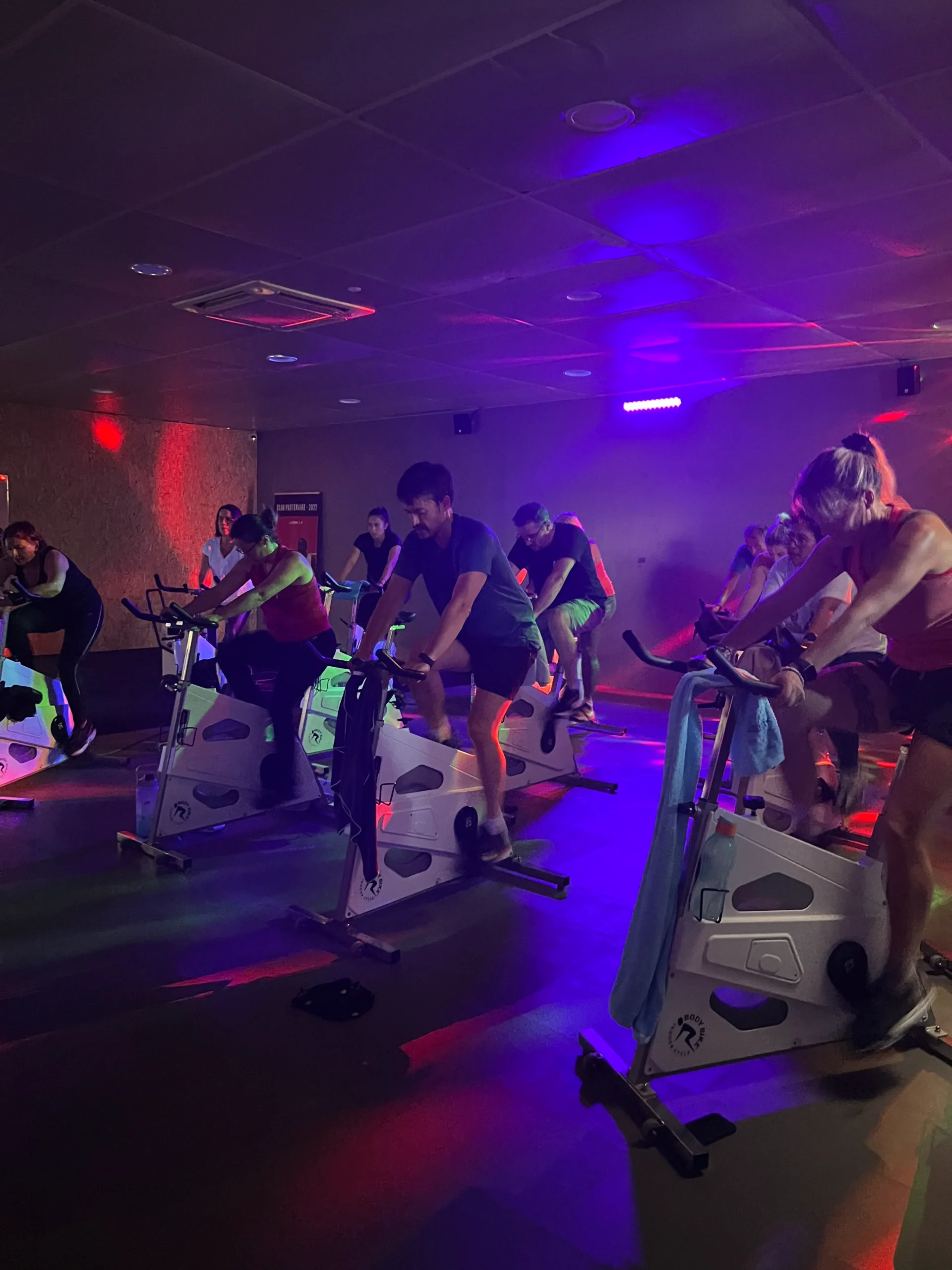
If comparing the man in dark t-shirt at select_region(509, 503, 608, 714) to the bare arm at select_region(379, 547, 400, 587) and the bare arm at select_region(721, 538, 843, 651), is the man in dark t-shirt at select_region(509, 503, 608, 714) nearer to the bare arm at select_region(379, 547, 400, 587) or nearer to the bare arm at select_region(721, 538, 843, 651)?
the bare arm at select_region(379, 547, 400, 587)

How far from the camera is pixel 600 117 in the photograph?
2955 mm

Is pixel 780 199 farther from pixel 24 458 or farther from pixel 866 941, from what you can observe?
pixel 24 458

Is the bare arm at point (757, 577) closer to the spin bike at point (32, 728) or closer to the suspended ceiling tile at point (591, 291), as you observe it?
the suspended ceiling tile at point (591, 291)

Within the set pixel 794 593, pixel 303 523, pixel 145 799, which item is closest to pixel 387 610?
pixel 145 799

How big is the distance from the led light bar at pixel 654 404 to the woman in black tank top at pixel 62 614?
A: 522cm

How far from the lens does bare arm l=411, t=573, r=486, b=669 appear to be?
3279 millimetres

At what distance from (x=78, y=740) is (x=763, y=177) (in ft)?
15.3

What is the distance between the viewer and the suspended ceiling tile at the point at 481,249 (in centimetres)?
396

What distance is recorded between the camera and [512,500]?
31.3ft

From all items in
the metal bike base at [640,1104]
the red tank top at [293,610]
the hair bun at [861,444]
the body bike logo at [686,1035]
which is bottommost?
the metal bike base at [640,1104]

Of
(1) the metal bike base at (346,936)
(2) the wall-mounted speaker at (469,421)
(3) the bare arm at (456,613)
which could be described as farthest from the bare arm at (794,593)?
(2) the wall-mounted speaker at (469,421)

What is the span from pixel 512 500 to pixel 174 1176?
814 cm

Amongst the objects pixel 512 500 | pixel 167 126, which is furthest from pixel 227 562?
pixel 167 126

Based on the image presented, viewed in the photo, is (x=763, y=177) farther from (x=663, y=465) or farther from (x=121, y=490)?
(x=121, y=490)
